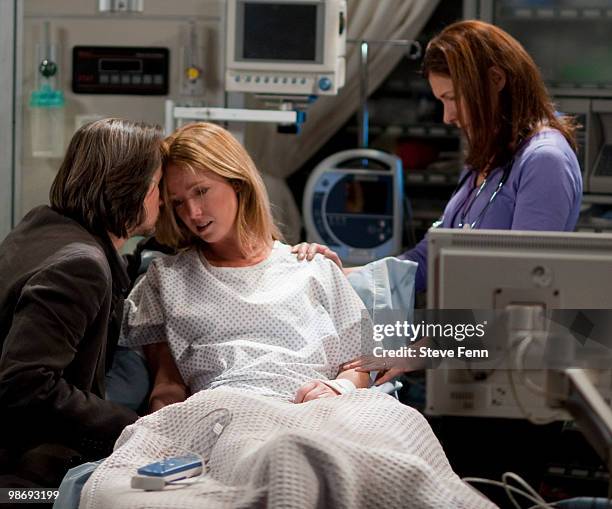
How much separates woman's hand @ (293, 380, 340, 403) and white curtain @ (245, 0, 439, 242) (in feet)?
7.03

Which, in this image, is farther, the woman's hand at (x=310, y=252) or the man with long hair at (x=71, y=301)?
the woman's hand at (x=310, y=252)

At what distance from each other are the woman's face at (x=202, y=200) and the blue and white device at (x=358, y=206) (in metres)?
1.53

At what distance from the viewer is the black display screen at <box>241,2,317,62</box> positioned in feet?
11.8

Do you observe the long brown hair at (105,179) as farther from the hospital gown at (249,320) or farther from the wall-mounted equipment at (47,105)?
the wall-mounted equipment at (47,105)

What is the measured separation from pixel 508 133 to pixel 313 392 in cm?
78

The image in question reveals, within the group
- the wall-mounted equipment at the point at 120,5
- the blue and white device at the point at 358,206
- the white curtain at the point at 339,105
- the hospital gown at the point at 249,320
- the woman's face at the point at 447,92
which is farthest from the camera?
the white curtain at the point at 339,105

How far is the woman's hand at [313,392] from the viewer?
216 cm

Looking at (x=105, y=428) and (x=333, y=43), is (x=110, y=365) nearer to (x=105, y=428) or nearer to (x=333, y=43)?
(x=105, y=428)

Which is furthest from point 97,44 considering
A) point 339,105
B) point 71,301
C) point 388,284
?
point 71,301

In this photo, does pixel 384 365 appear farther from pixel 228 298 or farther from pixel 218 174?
pixel 218 174

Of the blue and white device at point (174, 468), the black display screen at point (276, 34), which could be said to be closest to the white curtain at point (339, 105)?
the black display screen at point (276, 34)

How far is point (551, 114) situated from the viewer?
8.17 feet

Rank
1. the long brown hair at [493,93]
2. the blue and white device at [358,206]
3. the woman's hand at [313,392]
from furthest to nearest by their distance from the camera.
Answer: the blue and white device at [358,206], the long brown hair at [493,93], the woman's hand at [313,392]

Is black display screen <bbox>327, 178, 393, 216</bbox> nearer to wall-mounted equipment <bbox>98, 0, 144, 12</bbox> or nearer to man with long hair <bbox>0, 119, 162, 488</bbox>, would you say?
wall-mounted equipment <bbox>98, 0, 144, 12</bbox>
